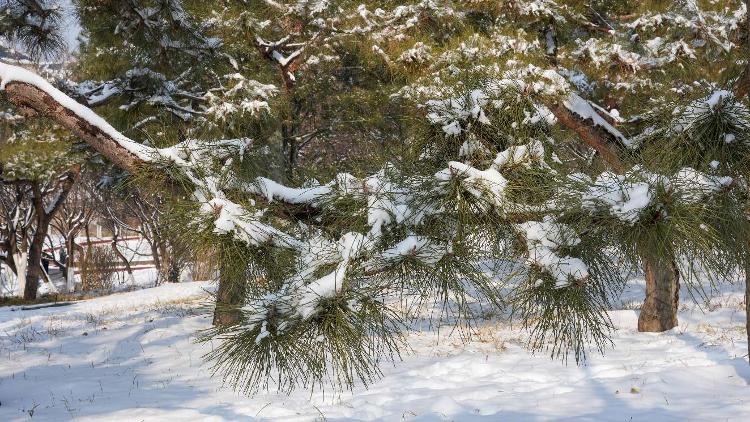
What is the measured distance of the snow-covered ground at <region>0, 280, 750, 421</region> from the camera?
14.9ft

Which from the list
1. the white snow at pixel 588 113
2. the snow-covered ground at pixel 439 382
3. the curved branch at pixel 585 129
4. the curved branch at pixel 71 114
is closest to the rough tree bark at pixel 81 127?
the curved branch at pixel 71 114

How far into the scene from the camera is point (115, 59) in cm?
711

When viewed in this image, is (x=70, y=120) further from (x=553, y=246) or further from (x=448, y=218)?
(x=553, y=246)

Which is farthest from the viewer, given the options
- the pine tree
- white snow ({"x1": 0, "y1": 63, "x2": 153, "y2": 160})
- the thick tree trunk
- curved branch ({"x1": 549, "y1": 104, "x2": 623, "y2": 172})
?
the thick tree trunk

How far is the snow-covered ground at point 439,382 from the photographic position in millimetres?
4555

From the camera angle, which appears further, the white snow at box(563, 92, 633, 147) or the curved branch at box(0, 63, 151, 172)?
the white snow at box(563, 92, 633, 147)

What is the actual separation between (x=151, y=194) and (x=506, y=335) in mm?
6775

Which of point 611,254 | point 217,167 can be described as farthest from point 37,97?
point 611,254

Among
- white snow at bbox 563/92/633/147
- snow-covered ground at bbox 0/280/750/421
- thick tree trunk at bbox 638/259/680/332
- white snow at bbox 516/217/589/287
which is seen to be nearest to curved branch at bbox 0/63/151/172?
white snow at bbox 516/217/589/287

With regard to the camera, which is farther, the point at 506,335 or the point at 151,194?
the point at 506,335

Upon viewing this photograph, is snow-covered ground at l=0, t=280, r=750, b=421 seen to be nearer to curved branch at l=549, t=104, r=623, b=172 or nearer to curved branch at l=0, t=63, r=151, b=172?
curved branch at l=549, t=104, r=623, b=172

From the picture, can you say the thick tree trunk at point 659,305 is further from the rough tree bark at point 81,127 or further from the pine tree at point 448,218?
the rough tree bark at point 81,127

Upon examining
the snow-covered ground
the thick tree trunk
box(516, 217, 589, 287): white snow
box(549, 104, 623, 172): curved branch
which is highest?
box(549, 104, 623, 172): curved branch

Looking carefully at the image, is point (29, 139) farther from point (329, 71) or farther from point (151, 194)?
point (151, 194)
